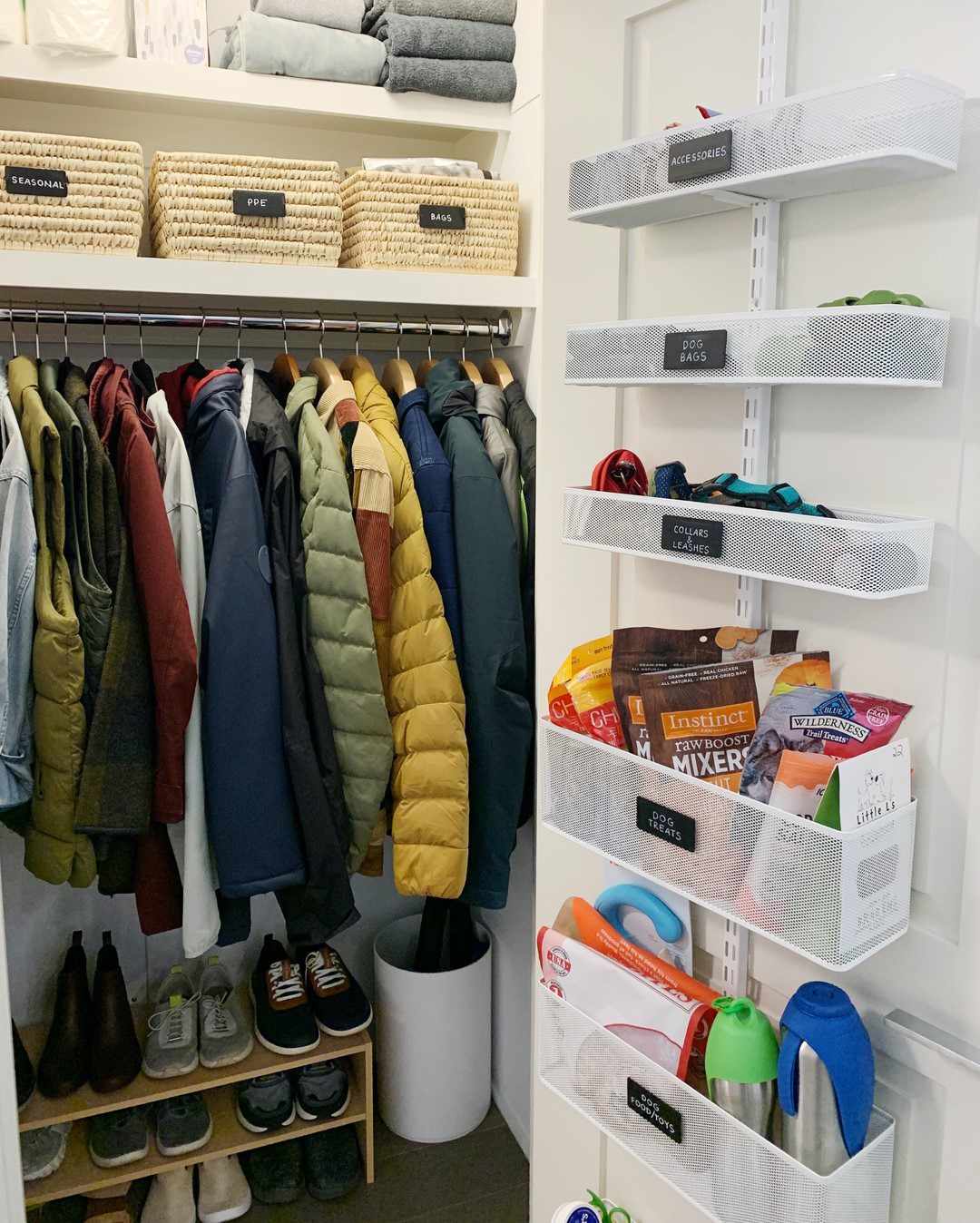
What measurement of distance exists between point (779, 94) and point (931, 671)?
0.63 m

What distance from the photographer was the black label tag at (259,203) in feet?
5.99

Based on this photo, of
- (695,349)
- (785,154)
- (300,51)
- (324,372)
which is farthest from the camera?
(324,372)

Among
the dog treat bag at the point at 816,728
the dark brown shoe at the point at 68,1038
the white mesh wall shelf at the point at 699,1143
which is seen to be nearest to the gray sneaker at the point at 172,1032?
the dark brown shoe at the point at 68,1038

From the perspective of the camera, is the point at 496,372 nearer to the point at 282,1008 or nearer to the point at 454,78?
the point at 454,78

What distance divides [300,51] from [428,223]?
0.37m

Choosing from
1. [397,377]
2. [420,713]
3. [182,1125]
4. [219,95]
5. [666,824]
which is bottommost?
[182,1125]

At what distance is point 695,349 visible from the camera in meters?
1.12

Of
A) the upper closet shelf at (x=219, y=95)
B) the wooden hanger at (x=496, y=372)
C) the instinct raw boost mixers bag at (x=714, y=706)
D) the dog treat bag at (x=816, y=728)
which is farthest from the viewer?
A: the wooden hanger at (x=496, y=372)

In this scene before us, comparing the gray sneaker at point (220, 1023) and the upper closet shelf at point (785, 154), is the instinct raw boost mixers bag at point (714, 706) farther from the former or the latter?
the gray sneaker at point (220, 1023)

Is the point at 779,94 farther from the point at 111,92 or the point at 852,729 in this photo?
the point at 111,92

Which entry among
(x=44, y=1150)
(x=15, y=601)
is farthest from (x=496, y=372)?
(x=44, y=1150)

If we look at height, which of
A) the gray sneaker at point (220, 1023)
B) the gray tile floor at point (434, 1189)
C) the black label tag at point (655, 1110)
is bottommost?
the gray tile floor at point (434, 1189)

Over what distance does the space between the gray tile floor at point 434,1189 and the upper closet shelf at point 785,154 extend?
1.91m

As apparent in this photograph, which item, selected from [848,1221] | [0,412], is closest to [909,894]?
[848,1221]
